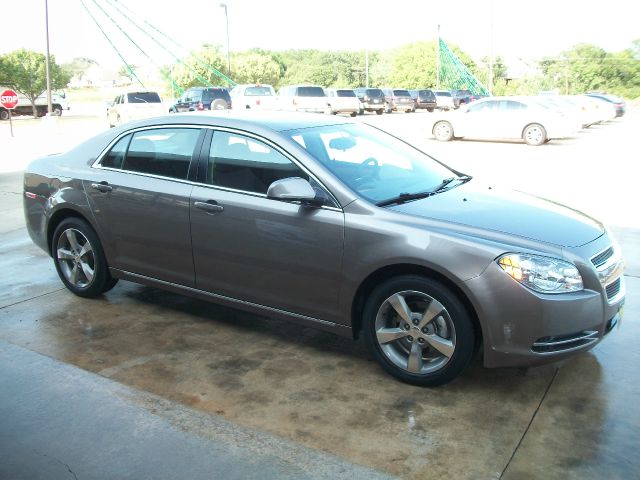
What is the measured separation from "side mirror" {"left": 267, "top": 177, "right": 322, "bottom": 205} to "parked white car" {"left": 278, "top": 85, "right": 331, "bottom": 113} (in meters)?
29.9

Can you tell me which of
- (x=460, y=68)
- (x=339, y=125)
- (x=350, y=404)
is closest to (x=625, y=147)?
(x=339, y=125)

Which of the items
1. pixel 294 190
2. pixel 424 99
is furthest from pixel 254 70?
pixel 294 190

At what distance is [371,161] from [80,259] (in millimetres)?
2611

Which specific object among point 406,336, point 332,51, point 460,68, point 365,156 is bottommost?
point 406,336

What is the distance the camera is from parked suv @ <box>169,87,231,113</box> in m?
32.2

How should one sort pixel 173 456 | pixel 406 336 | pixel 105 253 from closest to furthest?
pixel 173 456
pixel 406 336
pixel 105 253

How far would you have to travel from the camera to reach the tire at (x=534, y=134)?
66.0 ft

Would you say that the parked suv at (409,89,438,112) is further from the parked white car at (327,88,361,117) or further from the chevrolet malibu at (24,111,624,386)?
the chevrolet malibu at (24,111,624,386)

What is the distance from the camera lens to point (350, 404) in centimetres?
373

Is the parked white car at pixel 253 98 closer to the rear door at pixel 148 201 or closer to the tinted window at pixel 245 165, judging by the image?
the rear door at pixel 148 201

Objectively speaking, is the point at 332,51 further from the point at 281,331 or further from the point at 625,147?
the point at 281,331

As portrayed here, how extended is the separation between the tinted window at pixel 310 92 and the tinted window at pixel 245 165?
100 feet

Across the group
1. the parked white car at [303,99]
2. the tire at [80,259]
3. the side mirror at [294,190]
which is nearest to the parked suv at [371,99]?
the parked white car at [303,99]

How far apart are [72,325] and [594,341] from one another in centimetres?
368
